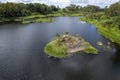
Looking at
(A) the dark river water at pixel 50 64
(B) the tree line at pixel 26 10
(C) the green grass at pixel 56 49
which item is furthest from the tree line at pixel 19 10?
(C) the green grass at pixel 56 49

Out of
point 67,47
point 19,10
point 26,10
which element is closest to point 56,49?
point 67,47

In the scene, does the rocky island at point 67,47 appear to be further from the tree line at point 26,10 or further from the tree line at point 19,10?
the tree line at point 19,10

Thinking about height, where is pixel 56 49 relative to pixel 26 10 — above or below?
below

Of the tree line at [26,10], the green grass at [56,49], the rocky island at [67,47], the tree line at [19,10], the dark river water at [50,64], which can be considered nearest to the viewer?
the dark river water at [50,64]

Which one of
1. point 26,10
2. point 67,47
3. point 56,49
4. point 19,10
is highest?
point 19,10

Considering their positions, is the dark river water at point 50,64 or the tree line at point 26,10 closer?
the dark river water at point 50,64

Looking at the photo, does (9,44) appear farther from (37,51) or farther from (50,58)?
(50,58)

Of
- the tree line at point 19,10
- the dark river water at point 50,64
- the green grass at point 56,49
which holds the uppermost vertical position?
the tree line at point 19,10

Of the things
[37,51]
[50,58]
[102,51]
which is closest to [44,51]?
[37,51]

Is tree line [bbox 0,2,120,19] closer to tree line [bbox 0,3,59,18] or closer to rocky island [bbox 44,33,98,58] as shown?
tree line [bbox 0,3,59,18]

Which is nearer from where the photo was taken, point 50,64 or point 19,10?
point 50,64

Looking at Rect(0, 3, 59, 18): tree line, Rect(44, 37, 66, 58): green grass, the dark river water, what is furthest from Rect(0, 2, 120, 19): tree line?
Rect(44, 37, 66, 58): green grass

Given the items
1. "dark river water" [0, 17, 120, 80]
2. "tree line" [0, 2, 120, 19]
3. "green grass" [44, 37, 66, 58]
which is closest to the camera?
"dark river water" [0, 17, 120, 80]

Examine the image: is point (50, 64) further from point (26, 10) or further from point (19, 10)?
point (26, 10)
